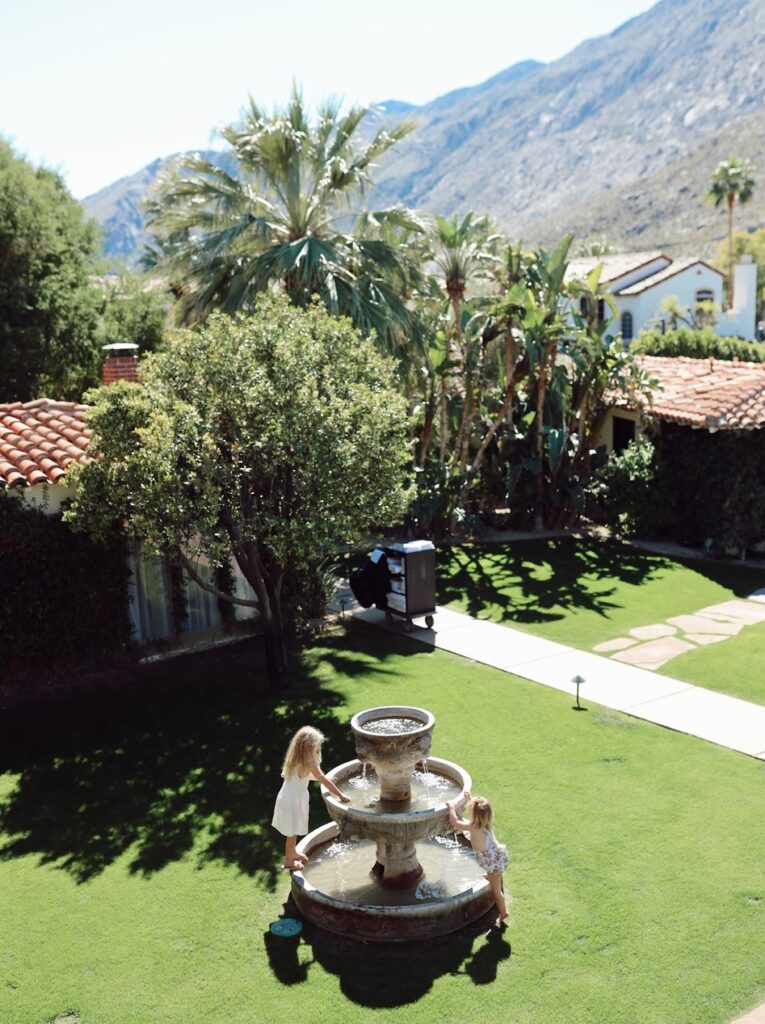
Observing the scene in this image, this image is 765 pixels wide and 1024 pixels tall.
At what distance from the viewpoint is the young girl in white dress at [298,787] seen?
24.9ft

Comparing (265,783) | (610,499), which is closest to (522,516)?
(610,499)

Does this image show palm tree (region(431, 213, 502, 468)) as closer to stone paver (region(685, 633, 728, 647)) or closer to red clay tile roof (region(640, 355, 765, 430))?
red clay tile roof (region(640, 355, 765, 430))

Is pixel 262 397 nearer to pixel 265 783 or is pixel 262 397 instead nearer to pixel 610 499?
pixel 265 783

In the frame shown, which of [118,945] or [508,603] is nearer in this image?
[118,945]

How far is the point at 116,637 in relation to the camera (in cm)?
1323

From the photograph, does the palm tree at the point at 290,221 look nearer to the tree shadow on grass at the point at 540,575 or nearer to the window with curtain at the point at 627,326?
the tree shadow on grass at the point at 540,575

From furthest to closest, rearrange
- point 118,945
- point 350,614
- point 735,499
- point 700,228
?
point 700,228 < point 735,499 < point 350,614 < point 118,945

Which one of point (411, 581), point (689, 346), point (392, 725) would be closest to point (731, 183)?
point (689, 346)

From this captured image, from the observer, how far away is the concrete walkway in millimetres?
10562

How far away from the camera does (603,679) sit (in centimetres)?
1222

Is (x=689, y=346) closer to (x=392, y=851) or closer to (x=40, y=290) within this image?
(x=40, y=290)

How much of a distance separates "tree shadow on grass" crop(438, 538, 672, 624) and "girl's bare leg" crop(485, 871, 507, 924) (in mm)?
7728

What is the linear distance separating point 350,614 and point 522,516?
622cm

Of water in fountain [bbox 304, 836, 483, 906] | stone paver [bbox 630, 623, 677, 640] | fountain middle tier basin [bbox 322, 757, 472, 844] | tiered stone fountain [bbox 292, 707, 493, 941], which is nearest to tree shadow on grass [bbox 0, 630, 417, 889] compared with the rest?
water in fountain [bbox 304, 836, 483, 906]
